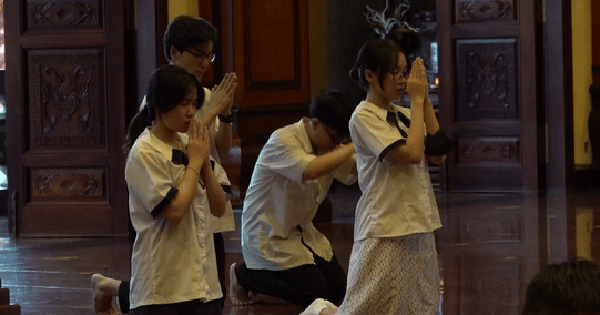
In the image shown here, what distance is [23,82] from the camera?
6816 millimetres

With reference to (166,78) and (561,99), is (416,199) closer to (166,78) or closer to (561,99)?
(166,78)

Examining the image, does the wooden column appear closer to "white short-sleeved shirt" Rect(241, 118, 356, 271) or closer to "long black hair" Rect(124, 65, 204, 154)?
"white short-sleeved shirt" Rect(241, 118, 356, 271)

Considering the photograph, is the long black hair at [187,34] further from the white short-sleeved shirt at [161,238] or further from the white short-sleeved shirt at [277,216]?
the white short-sleeved shirt at [277,216]

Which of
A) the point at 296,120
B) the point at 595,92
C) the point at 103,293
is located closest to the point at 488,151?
the point at 595,92

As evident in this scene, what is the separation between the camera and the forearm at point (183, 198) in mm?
2594

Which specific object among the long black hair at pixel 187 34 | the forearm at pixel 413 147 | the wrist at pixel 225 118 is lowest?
the forearm at pixel 413 147

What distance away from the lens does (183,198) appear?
259cm

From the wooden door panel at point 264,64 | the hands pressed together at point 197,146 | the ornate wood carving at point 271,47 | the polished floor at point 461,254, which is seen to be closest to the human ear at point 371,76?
the hands pressed together at point 197,146

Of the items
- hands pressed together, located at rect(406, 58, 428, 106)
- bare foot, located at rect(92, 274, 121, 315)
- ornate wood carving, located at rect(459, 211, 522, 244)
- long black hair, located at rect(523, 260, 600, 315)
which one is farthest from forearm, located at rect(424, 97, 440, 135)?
ornate wood carving, located at rect(459, 211, 522, 244)

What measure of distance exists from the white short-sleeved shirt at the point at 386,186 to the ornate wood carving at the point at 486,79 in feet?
18.6

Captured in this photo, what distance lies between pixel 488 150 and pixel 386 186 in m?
5.79

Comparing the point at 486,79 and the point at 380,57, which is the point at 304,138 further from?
the point at 486,79

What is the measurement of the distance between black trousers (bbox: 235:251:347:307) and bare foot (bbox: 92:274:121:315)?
1.86ft

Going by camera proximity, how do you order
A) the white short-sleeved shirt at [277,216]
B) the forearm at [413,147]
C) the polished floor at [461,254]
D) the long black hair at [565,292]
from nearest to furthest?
the long black hair at [565,292] < the forearm at [413,147] < the white short-sleeved shirt at [277,216] < the polished floor at [461,254]
